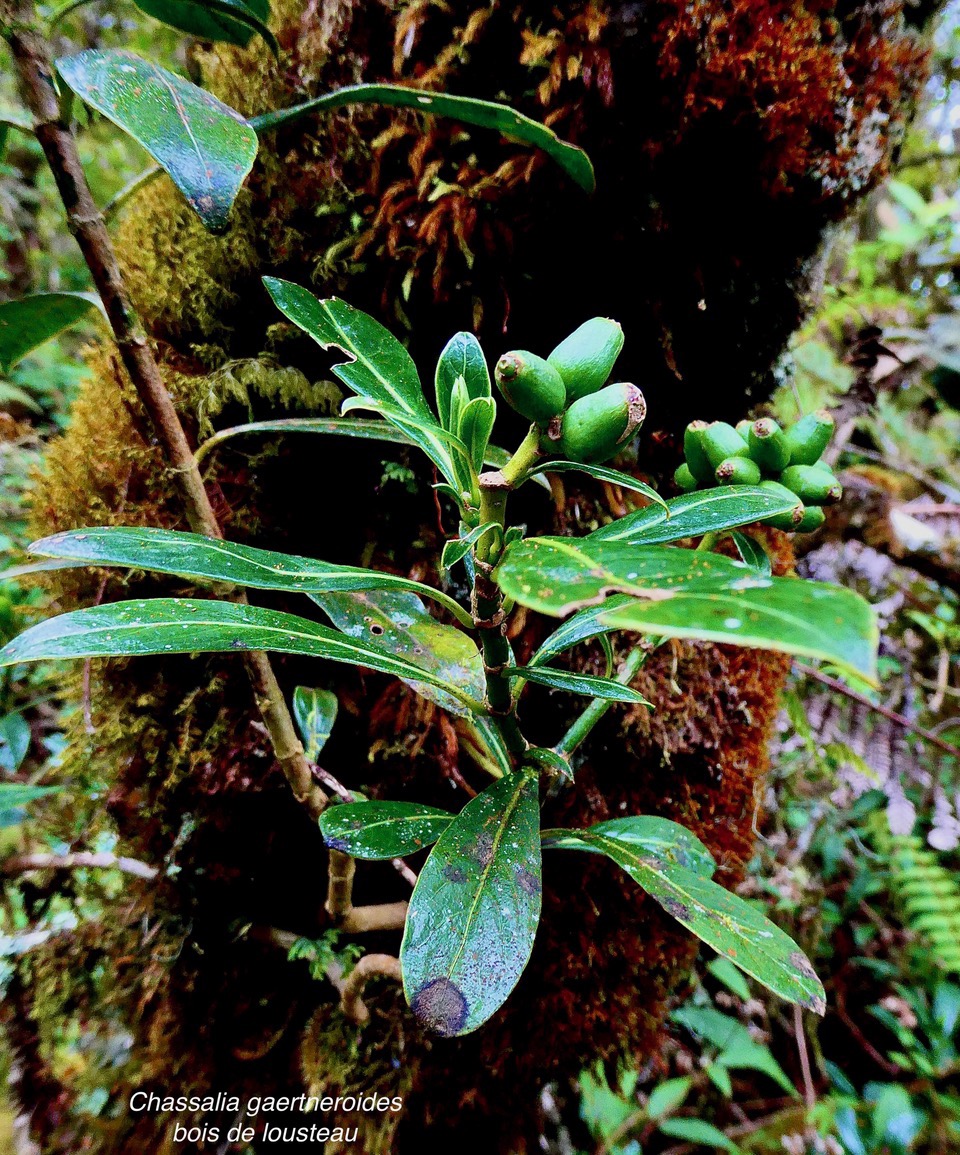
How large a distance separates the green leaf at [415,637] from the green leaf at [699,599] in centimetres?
30

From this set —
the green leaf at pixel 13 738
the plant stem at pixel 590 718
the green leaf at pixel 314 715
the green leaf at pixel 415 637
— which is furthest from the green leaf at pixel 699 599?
the green leaf at pixel 13 738

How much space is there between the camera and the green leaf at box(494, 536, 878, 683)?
0.29 metres

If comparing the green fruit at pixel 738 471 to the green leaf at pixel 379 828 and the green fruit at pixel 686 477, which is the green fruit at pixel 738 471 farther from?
the green leaf at pixel 379 828

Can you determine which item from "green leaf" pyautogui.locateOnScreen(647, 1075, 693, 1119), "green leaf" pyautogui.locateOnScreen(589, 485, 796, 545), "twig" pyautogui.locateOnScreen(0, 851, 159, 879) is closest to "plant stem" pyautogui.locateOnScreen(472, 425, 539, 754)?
"green leaf" pyautogui.locateOnScreen(589, 485, 796, 545)

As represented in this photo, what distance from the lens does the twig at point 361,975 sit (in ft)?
2.71

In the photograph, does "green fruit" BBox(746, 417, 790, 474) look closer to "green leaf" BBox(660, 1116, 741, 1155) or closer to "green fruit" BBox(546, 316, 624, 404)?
"green fruit" BBox(546, 316, 624, 404)

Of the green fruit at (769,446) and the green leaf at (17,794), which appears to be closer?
the green fruit at (769,446)

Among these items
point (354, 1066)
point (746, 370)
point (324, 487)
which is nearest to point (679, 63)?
point (746, 370)

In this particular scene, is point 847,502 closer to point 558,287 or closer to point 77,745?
point 558,287

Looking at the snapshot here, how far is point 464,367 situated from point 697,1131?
2.42 m

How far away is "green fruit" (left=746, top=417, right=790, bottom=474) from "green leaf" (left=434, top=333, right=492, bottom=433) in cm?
32

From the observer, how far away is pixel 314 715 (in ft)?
2.76

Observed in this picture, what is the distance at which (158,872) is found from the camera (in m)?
0.99

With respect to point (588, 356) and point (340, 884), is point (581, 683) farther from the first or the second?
point (340, 884)
